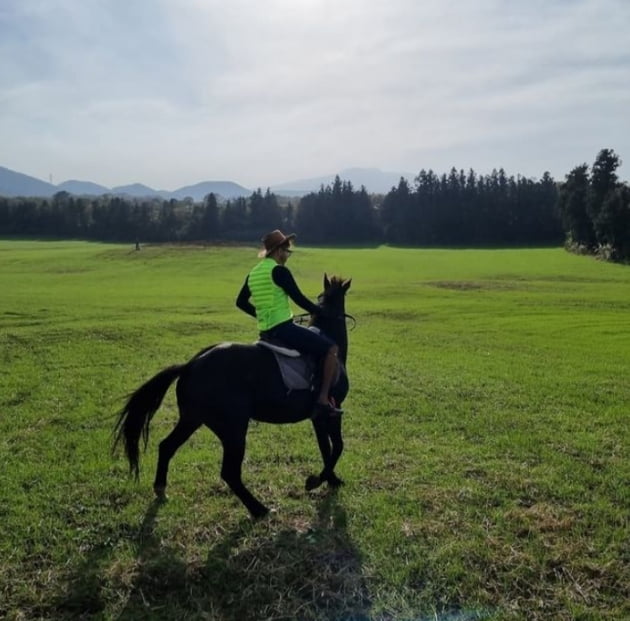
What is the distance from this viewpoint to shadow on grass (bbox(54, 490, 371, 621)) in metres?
4.43

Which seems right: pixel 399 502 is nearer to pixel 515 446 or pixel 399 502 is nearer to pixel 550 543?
pixel 550 543

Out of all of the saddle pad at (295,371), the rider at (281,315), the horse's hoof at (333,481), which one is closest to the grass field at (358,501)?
the horse's hoof at (333,481)

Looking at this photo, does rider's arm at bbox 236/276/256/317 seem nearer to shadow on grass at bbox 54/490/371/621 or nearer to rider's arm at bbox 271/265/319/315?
rider's arm at bbox 271/265/319/315

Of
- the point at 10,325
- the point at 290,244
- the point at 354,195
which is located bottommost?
the point at 10,325

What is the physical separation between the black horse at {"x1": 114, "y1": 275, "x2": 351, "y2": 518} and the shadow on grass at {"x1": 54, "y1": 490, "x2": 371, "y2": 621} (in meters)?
0.73

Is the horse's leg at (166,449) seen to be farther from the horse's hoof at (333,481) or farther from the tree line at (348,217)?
the tree line at (348,217)

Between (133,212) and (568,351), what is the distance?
3455 inches

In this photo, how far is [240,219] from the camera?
320ft

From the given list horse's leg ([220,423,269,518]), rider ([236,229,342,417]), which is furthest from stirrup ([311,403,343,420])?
horse's leg ([220,423,269,518])

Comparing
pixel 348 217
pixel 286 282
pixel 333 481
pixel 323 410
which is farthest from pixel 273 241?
pixel 348 217

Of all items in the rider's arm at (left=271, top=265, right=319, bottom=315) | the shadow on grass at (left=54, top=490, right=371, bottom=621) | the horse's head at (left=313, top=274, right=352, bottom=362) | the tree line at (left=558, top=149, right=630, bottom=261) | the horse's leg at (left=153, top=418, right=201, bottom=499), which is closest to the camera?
the shadow on grass at (left=54, top=490, right=371, bottom=621)

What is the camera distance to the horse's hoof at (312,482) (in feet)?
21.2

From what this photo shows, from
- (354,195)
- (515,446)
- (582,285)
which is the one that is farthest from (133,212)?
(515,446)

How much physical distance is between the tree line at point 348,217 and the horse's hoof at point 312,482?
85.7m
